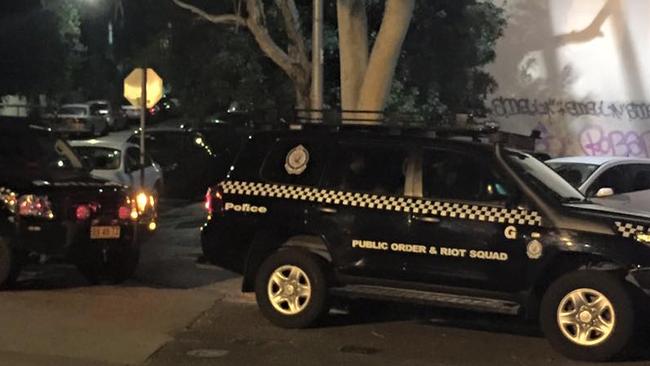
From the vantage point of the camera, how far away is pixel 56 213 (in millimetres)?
10141

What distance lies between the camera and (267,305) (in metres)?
8.88

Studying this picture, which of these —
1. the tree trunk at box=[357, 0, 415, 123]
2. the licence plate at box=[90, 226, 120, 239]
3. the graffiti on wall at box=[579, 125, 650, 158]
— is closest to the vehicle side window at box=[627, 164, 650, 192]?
the tree trunk at box=[357, 0, 415, 123]

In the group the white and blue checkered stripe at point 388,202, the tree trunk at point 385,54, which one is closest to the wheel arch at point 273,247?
the white and blue checkered stripe at point 388,202

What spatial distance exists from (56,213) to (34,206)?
0.23m

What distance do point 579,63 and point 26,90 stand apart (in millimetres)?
19416

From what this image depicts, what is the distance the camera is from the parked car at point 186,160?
22.3m

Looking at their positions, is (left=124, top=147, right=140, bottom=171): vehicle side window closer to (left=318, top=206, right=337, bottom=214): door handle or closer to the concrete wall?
(left=318, top=206, right=337, bottom=214): door handle

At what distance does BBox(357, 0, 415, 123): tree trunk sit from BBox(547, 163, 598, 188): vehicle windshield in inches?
114

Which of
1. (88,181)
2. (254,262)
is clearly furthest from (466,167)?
(88,181)

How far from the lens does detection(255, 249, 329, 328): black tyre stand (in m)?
8.70

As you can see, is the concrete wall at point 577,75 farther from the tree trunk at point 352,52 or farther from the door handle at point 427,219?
the door handle at point 427,219

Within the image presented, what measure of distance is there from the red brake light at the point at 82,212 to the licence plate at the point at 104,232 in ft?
0.48

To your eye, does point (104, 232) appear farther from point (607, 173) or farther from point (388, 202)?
point (607, 173)

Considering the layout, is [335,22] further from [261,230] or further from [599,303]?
[599,303]
